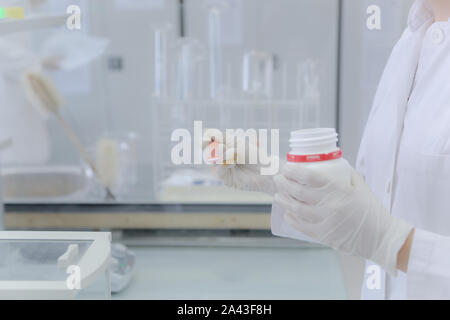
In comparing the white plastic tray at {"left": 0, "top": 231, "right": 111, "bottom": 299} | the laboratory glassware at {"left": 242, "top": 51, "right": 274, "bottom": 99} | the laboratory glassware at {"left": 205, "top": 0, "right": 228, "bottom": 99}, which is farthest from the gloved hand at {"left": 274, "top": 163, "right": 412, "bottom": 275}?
the laboratory glassware at {"left": 205, "top": 0, "right": 228, "bottom": 99}

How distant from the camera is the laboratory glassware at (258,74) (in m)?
1.44

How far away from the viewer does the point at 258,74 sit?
1.49 m

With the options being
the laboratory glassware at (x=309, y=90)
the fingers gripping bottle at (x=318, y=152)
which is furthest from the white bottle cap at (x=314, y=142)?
the laboratory glassware at (x=309, y=90)

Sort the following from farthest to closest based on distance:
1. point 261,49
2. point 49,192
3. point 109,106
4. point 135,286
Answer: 1. point 109,106
2. point 261,49
3. point 49,192
4. point 135,286

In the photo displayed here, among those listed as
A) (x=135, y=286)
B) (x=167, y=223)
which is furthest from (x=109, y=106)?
(x=135, y=286)

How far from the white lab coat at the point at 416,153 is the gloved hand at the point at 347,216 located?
3 centimetres

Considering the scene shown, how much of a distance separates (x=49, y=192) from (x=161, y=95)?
0.44 meters

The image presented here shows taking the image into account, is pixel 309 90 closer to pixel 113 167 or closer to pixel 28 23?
pixel 113 167

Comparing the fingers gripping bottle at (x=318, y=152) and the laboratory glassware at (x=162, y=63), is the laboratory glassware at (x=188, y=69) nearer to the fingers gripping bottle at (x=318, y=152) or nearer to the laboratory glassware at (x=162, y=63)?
the laboratory glassware at (x=162, y=63)

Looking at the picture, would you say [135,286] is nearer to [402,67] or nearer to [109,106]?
[402,67]

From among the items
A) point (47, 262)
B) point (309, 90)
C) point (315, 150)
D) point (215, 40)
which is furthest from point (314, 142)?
point (215, 40)

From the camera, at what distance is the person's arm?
0.54m

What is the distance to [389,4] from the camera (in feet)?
2.23

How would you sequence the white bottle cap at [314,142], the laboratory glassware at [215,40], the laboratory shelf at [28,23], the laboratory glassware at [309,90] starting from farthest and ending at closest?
the laboratory glassware at [215,40] → the laboratory glassware at [309,90] → the laboratory shelf at [28,23] → the white bottle cap at [314,142]
